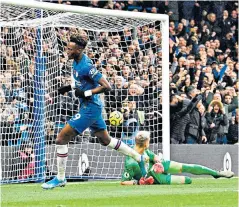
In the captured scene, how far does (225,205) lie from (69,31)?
7.65 m

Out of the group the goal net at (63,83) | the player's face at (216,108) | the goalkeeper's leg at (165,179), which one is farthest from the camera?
the player's face at (216,108)

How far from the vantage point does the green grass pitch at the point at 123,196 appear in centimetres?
997

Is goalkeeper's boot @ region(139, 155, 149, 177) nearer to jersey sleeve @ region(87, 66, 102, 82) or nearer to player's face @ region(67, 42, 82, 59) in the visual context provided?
jersey sleeve @ region(87, 66, 102, 82)

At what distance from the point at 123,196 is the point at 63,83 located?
18.2 ft

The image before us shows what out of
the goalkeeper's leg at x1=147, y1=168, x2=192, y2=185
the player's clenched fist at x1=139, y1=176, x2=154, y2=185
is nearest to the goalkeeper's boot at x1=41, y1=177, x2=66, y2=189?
the player's clenched fist at x1=139, y1=176, x2=154, y2=185

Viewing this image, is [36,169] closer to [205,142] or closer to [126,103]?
[126,103]

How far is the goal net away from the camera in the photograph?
1528cm

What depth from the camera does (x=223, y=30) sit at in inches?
925

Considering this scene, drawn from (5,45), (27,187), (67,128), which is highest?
(5,45)

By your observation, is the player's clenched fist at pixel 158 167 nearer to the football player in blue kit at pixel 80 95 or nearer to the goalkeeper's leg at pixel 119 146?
the goalkeeper's leg at pixel 119 146

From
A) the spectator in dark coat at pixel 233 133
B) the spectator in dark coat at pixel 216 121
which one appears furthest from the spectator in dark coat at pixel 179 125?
the spectator in dark coat at pixel 233 133

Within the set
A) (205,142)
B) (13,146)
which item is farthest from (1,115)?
(205,142)

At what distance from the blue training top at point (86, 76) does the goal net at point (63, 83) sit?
205 cm

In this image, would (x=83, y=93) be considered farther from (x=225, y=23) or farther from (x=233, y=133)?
(x=225, y=23)
